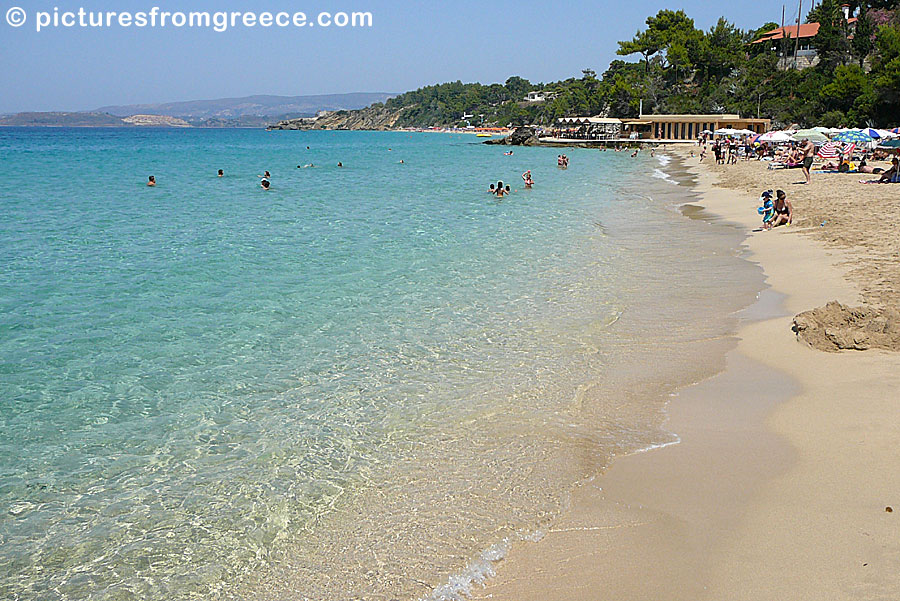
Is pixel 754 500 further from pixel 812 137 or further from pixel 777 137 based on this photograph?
pixel 777 137

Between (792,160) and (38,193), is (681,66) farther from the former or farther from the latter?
(38,193)

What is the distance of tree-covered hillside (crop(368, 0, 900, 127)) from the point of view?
175 feet

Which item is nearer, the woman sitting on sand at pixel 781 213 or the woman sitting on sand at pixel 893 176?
the woman sitting on sand at pixel 781 213

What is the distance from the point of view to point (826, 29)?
69.6 meters

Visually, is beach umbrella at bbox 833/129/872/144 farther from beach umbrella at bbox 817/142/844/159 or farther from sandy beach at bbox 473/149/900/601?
sandy beach at bbox 473/149/900/601

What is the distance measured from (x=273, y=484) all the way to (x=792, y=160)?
33.3 metres

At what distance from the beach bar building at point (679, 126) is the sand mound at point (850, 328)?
229ft

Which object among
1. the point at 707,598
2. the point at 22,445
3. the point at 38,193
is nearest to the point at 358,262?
the point at 22,445

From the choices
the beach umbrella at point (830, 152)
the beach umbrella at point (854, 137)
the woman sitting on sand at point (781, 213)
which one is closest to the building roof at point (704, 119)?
the beach umbrella at point (854, 137)

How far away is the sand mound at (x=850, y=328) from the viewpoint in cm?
750

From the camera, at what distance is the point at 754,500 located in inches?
190

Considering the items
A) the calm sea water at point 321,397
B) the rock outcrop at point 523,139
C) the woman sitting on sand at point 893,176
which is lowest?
the calm sea water at point 321,397

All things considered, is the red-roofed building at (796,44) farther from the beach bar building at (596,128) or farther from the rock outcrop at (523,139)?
the rock outcrop at (523,139)

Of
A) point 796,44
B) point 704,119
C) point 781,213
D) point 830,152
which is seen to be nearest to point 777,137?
point 830,152
